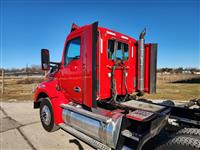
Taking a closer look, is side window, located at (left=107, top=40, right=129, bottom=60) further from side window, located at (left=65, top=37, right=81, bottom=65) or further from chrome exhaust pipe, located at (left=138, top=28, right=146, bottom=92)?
side window, located at (left=65, top=37, right=81, bottom=65)

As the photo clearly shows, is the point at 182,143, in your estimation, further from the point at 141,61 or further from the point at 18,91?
the point at 18,91

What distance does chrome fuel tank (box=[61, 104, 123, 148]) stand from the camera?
9.05 ft

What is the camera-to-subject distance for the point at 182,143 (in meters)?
2.06

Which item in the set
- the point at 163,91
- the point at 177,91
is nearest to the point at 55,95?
the point at 163,91

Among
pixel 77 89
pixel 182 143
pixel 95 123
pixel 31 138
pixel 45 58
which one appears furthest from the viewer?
pixel 45 58

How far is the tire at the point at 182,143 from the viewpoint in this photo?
6.53 feet

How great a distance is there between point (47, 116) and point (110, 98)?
79.4 inches

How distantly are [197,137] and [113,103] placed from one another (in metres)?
1.70

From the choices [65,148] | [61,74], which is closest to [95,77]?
[61,74]

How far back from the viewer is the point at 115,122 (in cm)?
276

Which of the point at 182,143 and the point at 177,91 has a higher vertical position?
the point at 182,143

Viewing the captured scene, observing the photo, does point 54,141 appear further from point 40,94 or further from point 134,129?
point 134,129

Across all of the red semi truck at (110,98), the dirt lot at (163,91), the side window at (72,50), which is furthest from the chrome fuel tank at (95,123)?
the dirt lot at (163,91)

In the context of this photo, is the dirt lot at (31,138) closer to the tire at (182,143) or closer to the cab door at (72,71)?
the cab door at (72,71)
